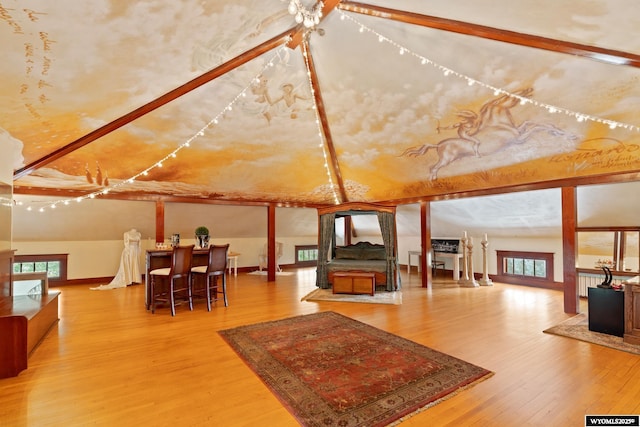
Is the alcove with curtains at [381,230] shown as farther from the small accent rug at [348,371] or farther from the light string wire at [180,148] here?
the small accent rug at [348,371]

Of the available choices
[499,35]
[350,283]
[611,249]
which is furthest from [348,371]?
[611,249]

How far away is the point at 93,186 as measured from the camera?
5965mm

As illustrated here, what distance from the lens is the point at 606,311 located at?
12.8 ft

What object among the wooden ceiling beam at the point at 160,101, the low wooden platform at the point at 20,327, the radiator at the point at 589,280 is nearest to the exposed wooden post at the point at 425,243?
the radiator at the point at 589,280

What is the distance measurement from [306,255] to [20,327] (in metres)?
8.35

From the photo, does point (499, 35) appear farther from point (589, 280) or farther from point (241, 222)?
point (241, 222)

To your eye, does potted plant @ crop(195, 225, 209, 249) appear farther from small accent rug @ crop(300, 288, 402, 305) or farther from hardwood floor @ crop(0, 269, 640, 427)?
small accent rug @ crop(300, 288, 402, 305)

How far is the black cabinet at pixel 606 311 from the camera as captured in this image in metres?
A: 3.78

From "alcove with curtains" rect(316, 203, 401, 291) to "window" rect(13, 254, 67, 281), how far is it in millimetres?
6047

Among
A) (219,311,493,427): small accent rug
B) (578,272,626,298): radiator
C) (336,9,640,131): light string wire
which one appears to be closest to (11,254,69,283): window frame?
(219,311,493,427): small accent rug

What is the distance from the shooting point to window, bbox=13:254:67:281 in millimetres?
6883

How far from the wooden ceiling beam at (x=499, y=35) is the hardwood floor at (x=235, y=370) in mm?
2897

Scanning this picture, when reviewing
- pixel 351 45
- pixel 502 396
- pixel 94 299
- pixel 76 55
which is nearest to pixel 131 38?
pixel 76 55

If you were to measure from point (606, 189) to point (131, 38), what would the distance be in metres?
6.82
